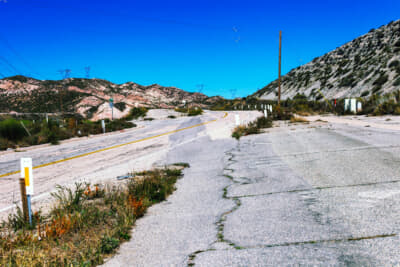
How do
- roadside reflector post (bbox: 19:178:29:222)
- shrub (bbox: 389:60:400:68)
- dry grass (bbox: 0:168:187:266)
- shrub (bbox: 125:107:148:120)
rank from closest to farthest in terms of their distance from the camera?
dry grass (bbox: 0:168:187:266), roadside reflector post (bbox: 19:178:29:222), shrub (bbox: 389:60:400:68), shrub (bbox: 125:107:148:120)

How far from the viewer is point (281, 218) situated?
422 centimetres

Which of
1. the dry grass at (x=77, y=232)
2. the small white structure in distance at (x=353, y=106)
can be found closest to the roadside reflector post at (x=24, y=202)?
the dry grass at (x=77, y=232)

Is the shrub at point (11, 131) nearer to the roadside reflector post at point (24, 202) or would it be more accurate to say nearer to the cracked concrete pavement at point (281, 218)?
the cracked concrete pavement at point (281, 218)

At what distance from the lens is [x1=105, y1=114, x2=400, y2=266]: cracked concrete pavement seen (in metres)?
3.19

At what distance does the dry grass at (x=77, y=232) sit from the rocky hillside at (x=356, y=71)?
3788cm

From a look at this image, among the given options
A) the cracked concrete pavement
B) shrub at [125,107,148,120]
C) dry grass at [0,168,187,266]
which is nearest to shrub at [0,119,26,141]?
the cracked concrete pavement

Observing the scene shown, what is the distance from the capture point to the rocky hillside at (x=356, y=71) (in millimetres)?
41688

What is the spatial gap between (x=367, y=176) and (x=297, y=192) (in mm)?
1516

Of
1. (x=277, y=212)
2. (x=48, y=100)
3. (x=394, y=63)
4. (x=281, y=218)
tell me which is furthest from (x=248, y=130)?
(x=48, y=100)

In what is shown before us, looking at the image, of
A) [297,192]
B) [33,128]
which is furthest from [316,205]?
[33,128]

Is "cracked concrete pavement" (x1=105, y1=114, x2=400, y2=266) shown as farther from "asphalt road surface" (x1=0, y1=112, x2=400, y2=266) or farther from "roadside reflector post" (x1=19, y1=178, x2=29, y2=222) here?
"roadside reflector post" (x1=19, y1=178, x2=29, y2=222)

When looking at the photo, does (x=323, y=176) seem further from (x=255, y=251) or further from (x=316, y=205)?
(x=255, y=251)

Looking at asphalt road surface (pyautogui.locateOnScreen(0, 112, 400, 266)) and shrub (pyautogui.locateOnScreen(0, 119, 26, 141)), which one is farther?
shrub (pyautogui.locateOnScreen(0, 119, 26, 141))

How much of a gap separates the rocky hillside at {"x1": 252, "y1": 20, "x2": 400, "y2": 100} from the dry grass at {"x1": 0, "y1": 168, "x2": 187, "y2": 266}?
37876 millimetres
